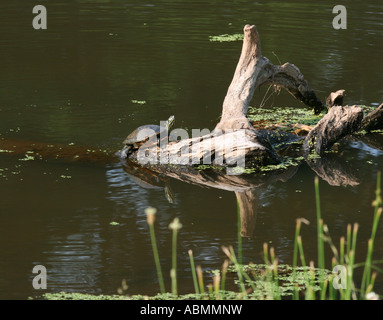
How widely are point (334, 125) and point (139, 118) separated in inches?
89.1

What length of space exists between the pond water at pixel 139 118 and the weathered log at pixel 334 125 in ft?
0.92

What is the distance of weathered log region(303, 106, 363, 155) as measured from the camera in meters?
6.90

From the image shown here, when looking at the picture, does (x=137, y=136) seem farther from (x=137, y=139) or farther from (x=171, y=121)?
(x=171, y=121)

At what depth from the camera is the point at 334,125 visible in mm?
6918

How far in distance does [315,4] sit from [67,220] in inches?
445

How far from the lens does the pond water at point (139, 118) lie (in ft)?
15.7

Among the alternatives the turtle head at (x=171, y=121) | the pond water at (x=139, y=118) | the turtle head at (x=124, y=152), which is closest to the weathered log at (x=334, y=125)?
the pond water at (x=139, y=118)

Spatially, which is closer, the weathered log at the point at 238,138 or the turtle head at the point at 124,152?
the weathered log at the point at 238,138

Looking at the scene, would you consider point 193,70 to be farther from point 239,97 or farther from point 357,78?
point 239,97

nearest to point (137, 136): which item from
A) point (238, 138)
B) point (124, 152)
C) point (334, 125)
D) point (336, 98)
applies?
point (124, 152)

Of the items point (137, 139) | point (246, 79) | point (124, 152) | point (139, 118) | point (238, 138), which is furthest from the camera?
point (139, 118)

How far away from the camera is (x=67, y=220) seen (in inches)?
209

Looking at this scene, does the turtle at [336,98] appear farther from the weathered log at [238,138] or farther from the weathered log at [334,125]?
the weathered log at [238,138]
